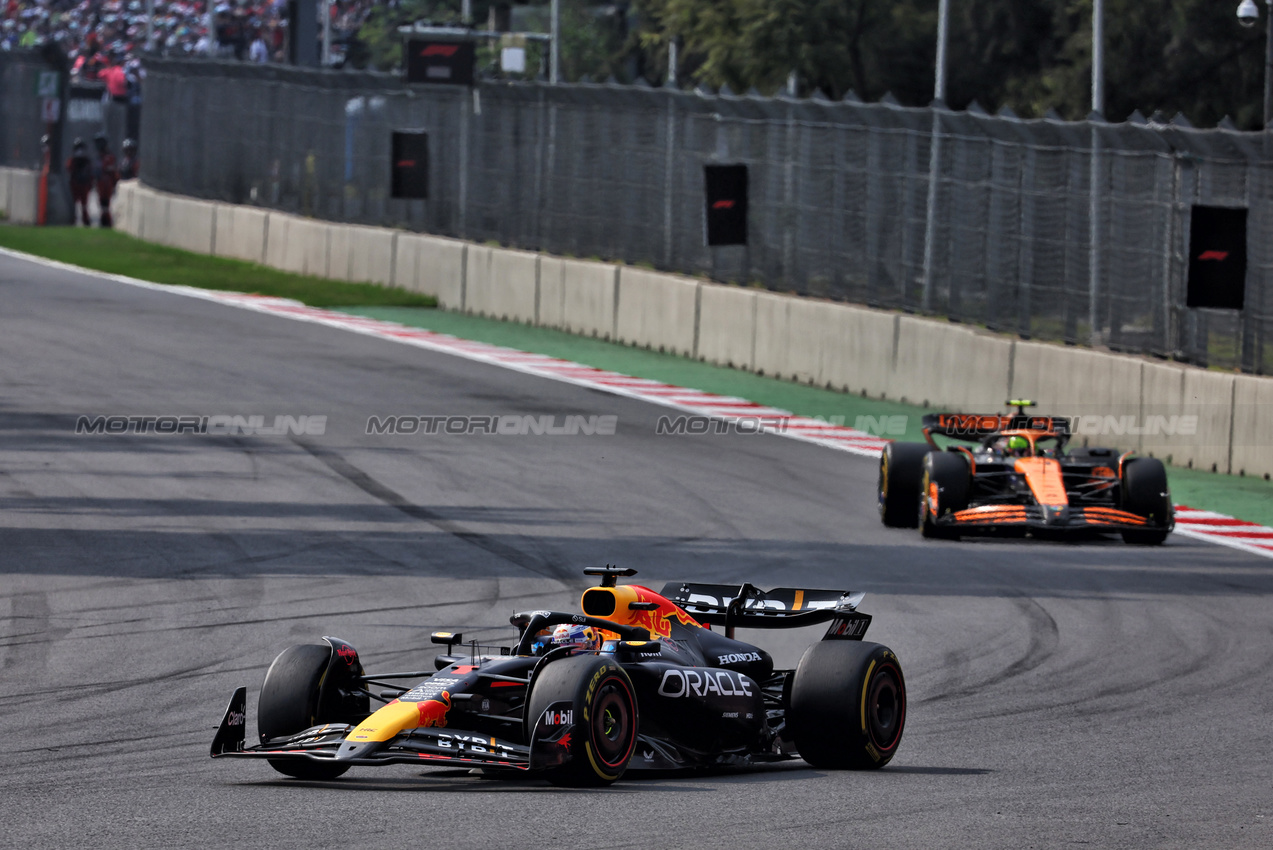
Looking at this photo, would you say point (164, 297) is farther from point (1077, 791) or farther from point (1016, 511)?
point (1077, 791)

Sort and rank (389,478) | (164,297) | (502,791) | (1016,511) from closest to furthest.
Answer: (502,791)
(1016,511)
(389,478)
(164,297)

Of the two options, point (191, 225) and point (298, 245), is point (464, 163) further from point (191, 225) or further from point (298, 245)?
point (191, 225)

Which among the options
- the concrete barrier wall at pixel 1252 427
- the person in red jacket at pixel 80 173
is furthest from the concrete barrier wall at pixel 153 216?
the concrete barrier wall at pixel 1252 427

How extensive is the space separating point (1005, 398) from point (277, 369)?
8.11 metres

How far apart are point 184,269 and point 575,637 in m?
26.7

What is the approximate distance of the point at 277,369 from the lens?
23.4m

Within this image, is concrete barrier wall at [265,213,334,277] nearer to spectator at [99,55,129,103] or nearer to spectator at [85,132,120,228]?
spectator at [85,132,120,228]

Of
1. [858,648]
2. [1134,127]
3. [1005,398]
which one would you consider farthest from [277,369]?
[858,648]

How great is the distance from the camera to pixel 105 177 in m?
44.5

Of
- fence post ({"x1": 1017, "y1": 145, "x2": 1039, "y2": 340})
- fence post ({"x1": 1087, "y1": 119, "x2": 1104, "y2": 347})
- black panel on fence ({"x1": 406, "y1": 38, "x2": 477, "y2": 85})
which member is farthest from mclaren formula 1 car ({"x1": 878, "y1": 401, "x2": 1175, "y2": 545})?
black panel on fence ({"x1": 406, "y1": 38, "x2": 477, "y2": 85})

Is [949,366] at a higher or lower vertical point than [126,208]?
lower

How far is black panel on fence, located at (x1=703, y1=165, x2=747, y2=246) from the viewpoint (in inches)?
1003

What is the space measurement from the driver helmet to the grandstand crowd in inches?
2324

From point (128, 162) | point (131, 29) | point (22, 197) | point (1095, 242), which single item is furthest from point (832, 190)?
point (131, 29)
